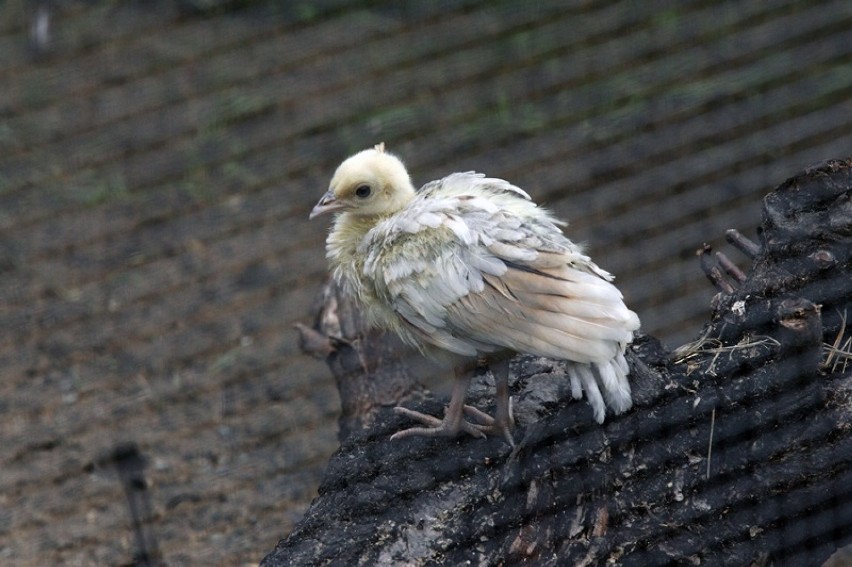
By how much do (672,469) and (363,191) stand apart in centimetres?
76

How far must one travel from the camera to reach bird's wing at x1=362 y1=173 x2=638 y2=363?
5.82 feet

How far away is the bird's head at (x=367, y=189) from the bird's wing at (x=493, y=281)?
0.40ft

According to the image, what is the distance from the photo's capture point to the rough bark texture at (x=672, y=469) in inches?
70.3

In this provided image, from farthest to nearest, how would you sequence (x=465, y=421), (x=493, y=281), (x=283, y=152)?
(x=283, y=152) → (x=465, y=421) → (x=493, y=281)

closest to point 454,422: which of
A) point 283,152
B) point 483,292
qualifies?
point 483,292

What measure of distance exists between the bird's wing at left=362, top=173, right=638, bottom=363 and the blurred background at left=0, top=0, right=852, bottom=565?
1312mm

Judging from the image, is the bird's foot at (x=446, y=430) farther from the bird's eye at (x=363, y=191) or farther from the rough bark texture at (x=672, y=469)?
the bird's eye at (x=363, y=191)

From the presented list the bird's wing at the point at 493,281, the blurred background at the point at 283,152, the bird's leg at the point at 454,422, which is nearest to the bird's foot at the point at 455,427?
the bird's leg at the point at 454,422

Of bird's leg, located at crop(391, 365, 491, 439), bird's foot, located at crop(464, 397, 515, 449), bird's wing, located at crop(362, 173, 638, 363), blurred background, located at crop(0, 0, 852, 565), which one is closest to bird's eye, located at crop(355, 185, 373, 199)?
bird's wing, located at crop(362, 173, 638, 363)

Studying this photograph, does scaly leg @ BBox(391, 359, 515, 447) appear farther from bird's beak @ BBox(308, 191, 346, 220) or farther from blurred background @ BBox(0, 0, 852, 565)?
blurred background @ BBox(0, 0, 852, 565)

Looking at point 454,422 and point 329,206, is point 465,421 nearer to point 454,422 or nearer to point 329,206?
point 454,422

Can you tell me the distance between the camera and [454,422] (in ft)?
6.36

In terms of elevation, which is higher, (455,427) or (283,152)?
(283,152)

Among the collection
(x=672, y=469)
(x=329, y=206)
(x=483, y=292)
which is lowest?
(x=672, y=469)
